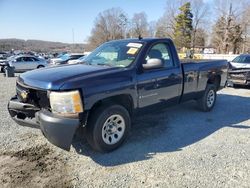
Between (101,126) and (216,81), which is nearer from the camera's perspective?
(101,126)

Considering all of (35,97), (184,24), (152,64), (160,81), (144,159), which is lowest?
(144,159)

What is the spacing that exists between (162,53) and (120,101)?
1.50m

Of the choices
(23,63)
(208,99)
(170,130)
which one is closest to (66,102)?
(170,130)

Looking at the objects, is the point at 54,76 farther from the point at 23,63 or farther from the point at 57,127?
the point at 23,63

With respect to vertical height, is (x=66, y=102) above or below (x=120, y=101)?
above

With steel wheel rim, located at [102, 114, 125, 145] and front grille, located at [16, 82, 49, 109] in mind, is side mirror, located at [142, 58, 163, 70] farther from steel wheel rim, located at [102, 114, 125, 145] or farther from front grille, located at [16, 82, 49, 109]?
front grille, located at [16, 82, 49, 109]

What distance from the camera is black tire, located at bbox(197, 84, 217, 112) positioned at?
633 cm

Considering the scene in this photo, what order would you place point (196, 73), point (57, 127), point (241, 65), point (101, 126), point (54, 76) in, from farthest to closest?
1. point (241, 65)
2. point (196, 73)
3. point (101, 126)
4. point (54, 76)
5. point (57, 127)

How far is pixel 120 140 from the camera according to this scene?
4121 millimetres

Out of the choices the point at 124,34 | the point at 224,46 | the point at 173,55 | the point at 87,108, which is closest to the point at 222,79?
the point at 173,55

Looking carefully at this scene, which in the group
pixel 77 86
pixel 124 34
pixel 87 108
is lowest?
pixel 87 108

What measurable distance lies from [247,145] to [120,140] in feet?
7.46

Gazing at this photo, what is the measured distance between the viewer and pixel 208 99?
650 centimetres

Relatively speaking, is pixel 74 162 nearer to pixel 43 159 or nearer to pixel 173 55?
pixel 43 159
